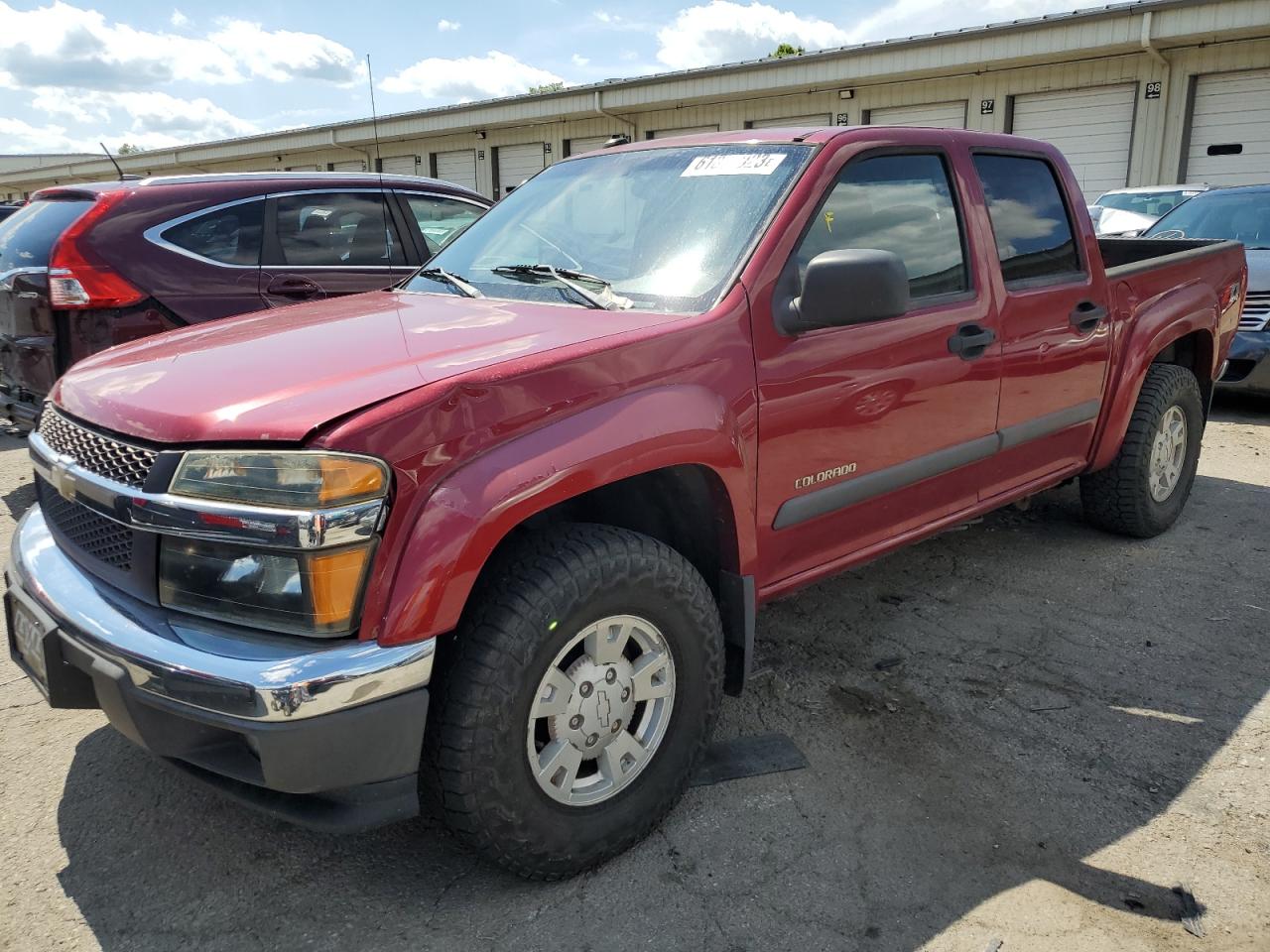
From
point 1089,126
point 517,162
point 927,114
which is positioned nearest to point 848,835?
point 1089,126

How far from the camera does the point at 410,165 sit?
91.0 feet

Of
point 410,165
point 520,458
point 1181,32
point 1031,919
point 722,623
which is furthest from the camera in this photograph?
point 410,165

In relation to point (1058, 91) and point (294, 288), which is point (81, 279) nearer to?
point (294, 288)

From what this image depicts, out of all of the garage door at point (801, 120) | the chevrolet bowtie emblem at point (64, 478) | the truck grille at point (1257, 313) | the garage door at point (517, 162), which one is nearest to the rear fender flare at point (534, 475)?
the chevrolet bowtie emblem at point (64, 478)

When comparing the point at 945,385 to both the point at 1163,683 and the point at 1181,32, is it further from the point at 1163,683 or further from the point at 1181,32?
the point at 1181,32

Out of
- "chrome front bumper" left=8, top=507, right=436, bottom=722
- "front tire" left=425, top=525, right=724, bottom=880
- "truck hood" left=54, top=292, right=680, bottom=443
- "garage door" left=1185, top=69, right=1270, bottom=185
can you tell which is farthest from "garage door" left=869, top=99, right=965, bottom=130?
"chrome front bumper" left=8, top=507, right=436, bottom=722

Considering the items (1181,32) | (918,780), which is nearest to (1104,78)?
(1181,32)

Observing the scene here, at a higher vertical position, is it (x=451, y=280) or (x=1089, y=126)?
(x=1089, y=126)

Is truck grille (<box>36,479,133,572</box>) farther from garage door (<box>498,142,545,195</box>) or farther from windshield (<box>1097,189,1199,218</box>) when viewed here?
garage door (<box>498,142,545,195</box>)

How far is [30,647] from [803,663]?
2397mm

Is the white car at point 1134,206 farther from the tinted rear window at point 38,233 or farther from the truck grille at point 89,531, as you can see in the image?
the truck grille at point 89,531

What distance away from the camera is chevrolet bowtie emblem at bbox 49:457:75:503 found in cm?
232

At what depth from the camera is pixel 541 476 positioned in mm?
2107

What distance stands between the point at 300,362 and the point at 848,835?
1834 mm
